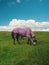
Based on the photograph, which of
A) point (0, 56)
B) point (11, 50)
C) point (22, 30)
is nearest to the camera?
point (0, 56)

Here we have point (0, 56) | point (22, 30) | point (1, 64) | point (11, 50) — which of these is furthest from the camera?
point (22, 30)

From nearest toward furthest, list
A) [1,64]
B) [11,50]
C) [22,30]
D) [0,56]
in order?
[1,64]
[0,56]
[11,50]
[22,30]

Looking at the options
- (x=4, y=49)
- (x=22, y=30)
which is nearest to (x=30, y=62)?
(x=4, y=49)

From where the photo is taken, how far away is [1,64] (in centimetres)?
2502

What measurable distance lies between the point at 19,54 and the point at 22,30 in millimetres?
7978

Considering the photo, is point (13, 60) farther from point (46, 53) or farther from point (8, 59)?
point (46, 53)

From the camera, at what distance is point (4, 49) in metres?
30.5

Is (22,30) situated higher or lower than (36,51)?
higher

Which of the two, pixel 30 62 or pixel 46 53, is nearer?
pixel 30 62

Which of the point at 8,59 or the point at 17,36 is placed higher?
the point at 17,36

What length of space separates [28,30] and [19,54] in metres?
8.17

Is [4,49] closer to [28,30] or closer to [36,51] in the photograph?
[36,51]

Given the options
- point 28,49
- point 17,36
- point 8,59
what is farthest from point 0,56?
point 17,36

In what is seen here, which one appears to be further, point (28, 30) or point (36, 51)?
point (28, 30)
